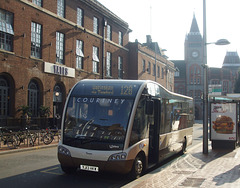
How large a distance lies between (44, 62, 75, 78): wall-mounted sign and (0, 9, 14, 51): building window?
3704mm

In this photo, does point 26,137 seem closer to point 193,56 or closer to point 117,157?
point 117,157

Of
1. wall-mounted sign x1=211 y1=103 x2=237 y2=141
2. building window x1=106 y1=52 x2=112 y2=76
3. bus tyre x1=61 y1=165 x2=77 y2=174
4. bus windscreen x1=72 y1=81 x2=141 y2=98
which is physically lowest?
bus tyre x1=61 y1=165 x2=77 y2=174

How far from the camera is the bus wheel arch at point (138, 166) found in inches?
320

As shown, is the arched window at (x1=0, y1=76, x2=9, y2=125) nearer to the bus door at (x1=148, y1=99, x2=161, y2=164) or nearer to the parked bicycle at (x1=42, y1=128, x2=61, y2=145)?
the parked bicycle at (x1=42, y1=128, x2=61, y2=145)

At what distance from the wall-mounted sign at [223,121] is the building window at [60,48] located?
15.3m

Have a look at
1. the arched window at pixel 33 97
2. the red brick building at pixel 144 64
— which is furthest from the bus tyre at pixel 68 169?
the red brick building at pixel 144 64

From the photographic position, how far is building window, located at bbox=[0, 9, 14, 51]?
2053cm

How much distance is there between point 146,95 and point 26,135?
9.52 meters

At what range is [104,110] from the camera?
8.30 metres

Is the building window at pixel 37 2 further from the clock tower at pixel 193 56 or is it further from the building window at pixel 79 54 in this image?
the clock tower at pixel 193 56

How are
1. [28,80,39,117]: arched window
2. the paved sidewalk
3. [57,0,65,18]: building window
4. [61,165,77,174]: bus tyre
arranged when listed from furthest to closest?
[57,0,65,18]: building window
[28,80,39,117]: arched window
[61,165,77,174]: bus tyre
the paved sidewalk

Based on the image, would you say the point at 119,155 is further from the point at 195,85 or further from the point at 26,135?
the point at 195,85

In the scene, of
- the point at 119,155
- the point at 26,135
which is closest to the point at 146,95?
the point at 119,155

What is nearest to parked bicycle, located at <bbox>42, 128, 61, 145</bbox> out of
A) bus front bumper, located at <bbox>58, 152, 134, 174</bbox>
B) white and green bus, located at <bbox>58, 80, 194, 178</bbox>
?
white and green bus, located at <bbox>58, 80, 194, 178</bbox>
